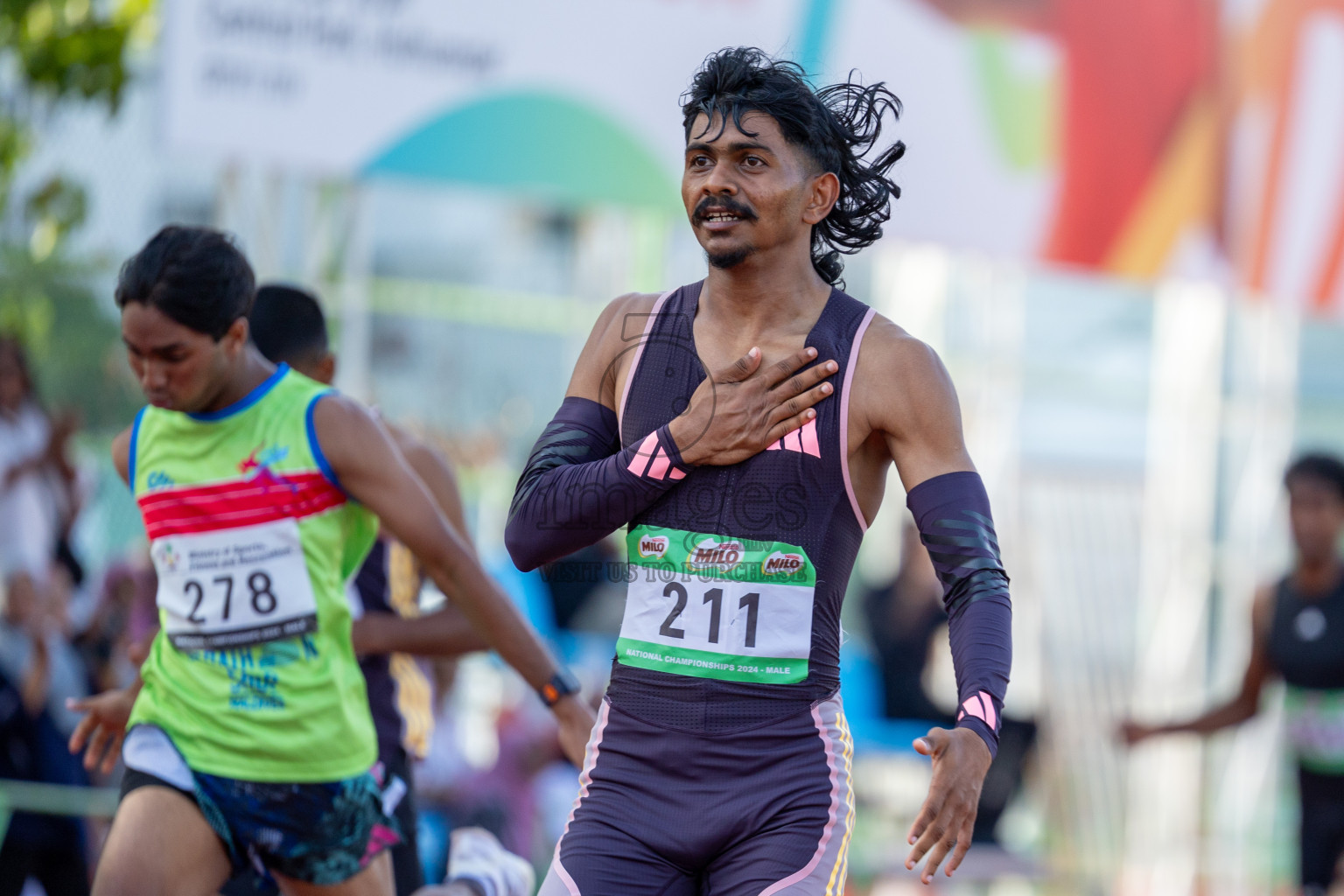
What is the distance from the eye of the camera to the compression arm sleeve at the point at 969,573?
2602 millimetres

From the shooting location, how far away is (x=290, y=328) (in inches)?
170

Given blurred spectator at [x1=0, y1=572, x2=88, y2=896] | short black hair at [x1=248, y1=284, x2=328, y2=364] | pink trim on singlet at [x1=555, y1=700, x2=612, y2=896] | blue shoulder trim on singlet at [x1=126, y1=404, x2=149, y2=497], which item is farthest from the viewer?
blurred spectator at [x1=0, y1=572, x2=88, y2=896]

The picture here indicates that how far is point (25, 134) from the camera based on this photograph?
23.8 feet

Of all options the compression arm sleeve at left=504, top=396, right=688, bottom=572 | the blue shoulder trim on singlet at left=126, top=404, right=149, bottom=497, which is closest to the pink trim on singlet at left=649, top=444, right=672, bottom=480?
the compression arm sleeve at left=504, top=396, right=688, bottom=572

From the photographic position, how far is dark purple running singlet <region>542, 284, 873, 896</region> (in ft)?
8.75

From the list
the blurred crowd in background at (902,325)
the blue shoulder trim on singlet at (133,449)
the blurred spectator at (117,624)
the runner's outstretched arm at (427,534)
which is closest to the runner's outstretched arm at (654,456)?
the runner's outstretched arm at (427,534)

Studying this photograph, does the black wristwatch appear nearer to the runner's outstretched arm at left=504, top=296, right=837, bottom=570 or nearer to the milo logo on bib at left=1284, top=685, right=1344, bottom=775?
the runner's outstretched arm at left=504, top=296, right=837, bottom=570

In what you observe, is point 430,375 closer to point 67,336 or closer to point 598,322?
point 67,336

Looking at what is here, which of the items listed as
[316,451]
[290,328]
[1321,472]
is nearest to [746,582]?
[316,451]

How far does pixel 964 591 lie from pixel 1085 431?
10.1m

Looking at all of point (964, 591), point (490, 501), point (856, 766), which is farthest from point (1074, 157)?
point (964, 591)

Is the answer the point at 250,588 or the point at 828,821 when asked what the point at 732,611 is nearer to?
the point at 828,821

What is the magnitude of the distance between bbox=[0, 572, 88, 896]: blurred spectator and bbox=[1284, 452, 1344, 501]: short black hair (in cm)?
524

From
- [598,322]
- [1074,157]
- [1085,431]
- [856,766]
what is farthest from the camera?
[1085,431]
